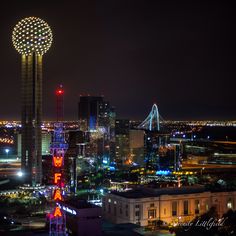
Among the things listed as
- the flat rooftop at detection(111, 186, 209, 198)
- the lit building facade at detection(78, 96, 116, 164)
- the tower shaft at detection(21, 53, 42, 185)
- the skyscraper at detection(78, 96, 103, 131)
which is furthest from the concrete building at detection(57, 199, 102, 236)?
the skyscraper at detection(78, 96, 103, 131)

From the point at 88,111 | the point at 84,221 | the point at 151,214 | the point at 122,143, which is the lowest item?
the point at 151,214

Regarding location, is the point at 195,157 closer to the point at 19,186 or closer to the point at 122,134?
the point at 122,134

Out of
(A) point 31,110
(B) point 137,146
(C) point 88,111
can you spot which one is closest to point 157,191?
(A) point 31,110

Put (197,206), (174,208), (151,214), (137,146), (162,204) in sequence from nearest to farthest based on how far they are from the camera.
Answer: (151,214) < (162,204) < (174,208) < (197,206) < (137,146)

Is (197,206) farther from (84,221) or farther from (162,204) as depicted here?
(84,221)

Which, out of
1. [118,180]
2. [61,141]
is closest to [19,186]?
[118,180]

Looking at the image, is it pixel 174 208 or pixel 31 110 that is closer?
pixel 174 208

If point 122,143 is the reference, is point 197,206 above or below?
below

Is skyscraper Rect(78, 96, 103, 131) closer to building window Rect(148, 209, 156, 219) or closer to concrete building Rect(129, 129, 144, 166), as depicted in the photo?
concrete building Rect(129, 129, 144, 166)
